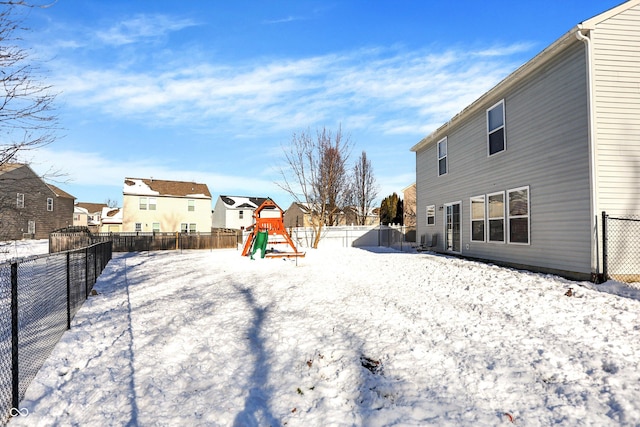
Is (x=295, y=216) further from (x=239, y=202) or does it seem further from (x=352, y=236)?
(x=352, y=236)

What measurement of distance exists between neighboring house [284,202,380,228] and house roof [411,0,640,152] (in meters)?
16.0

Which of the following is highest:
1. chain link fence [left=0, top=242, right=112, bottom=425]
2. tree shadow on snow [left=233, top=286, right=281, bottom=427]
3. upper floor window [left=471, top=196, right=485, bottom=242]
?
upper floor window [left=471, top=196, right=485, bottom=242]

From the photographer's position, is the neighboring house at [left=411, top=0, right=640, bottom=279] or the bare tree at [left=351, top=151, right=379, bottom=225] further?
the bare tree at [left=351, top=151, right=379, bottom=225]

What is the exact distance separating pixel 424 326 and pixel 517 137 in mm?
7629

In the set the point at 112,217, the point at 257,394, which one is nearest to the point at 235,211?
the point at 112,217

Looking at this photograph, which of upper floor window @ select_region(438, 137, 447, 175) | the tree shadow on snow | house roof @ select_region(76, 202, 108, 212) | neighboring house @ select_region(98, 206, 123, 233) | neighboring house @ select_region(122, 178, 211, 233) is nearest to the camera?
the tree shadow on snow

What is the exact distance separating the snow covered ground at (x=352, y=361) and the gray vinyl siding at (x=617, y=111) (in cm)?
217

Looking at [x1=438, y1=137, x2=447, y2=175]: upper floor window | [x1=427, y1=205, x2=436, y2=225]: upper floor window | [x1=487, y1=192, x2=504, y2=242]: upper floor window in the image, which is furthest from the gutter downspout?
[x1=427, y1=205, x2=436, y2=225]: upper floor window

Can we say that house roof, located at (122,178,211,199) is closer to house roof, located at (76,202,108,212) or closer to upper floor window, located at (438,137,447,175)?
upper floor window, located at (438,137,447,175)

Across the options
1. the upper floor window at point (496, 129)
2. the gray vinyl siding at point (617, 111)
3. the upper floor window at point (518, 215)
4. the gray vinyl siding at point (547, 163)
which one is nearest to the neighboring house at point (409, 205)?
the gray vinyl siding at point (547, 163)

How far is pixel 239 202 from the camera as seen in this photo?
50469 mm

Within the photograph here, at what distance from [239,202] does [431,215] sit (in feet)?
123

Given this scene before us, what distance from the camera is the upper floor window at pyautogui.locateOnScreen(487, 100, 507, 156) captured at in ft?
37.0

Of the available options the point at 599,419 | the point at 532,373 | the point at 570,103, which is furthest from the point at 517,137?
the point at 599,419
